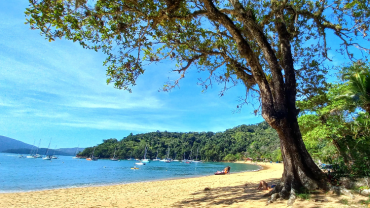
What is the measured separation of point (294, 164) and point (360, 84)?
4986 millimetres

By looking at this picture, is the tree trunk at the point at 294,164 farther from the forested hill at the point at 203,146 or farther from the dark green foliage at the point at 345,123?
the forested hill at the point at 203,146

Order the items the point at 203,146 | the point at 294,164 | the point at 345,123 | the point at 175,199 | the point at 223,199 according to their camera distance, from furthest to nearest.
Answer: the point at 203,146
the point at 345,123
the point at 175,199
the point at 223,199
the point at 294,164

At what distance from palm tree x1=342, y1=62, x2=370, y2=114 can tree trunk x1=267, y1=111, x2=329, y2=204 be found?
4.17 metres

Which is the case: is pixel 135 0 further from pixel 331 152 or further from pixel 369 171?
pixel 331 152

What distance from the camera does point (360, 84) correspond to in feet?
24.5

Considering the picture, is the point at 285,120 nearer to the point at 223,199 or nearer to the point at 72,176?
the point at 223,199

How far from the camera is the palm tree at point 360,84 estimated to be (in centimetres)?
725

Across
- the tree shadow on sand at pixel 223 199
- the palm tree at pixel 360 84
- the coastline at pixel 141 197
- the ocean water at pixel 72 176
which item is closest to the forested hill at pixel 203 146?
the ocean water at pixel 72 176

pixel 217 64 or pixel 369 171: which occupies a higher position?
pixel 217 64

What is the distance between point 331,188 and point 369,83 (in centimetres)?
496

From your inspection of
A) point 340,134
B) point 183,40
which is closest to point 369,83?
point 340,134

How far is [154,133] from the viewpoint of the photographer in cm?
16588

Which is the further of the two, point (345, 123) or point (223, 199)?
point (345, 123)

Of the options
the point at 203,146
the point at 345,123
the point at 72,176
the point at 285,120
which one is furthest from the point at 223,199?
the point at 203,146
